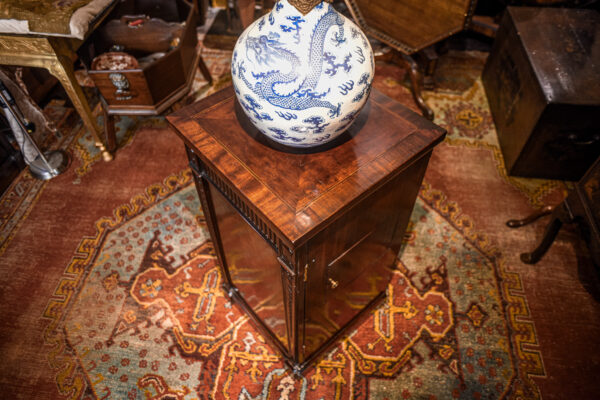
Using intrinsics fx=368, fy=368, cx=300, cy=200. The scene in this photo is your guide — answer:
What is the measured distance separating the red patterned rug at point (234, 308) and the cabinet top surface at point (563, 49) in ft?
1.94

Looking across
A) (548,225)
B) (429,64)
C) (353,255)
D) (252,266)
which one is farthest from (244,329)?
(429,64)

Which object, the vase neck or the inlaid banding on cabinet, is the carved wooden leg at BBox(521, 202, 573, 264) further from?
the vase neck

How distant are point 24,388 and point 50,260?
651 mm

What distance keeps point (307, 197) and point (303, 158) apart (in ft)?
0.46

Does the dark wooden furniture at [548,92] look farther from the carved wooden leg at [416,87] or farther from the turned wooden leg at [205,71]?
the turned wooden leg at [205,71]

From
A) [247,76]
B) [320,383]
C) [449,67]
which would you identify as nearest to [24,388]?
[320,383]

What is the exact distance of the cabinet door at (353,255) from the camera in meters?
1.07

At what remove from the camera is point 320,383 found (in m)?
1.59

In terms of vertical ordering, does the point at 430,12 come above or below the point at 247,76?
below

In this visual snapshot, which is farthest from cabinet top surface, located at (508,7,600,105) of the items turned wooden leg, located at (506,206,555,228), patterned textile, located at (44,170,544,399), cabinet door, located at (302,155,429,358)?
cabinet door, located at (302,155,429,358)

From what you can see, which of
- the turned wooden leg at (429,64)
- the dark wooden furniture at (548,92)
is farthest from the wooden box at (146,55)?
the dark wooden furniture at (548,92)

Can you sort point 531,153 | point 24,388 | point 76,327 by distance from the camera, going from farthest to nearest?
point 531,153 → point 76,327 → point 24,388

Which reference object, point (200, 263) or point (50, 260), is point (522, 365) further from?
point (50, 260)

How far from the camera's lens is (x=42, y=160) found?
234 cm
